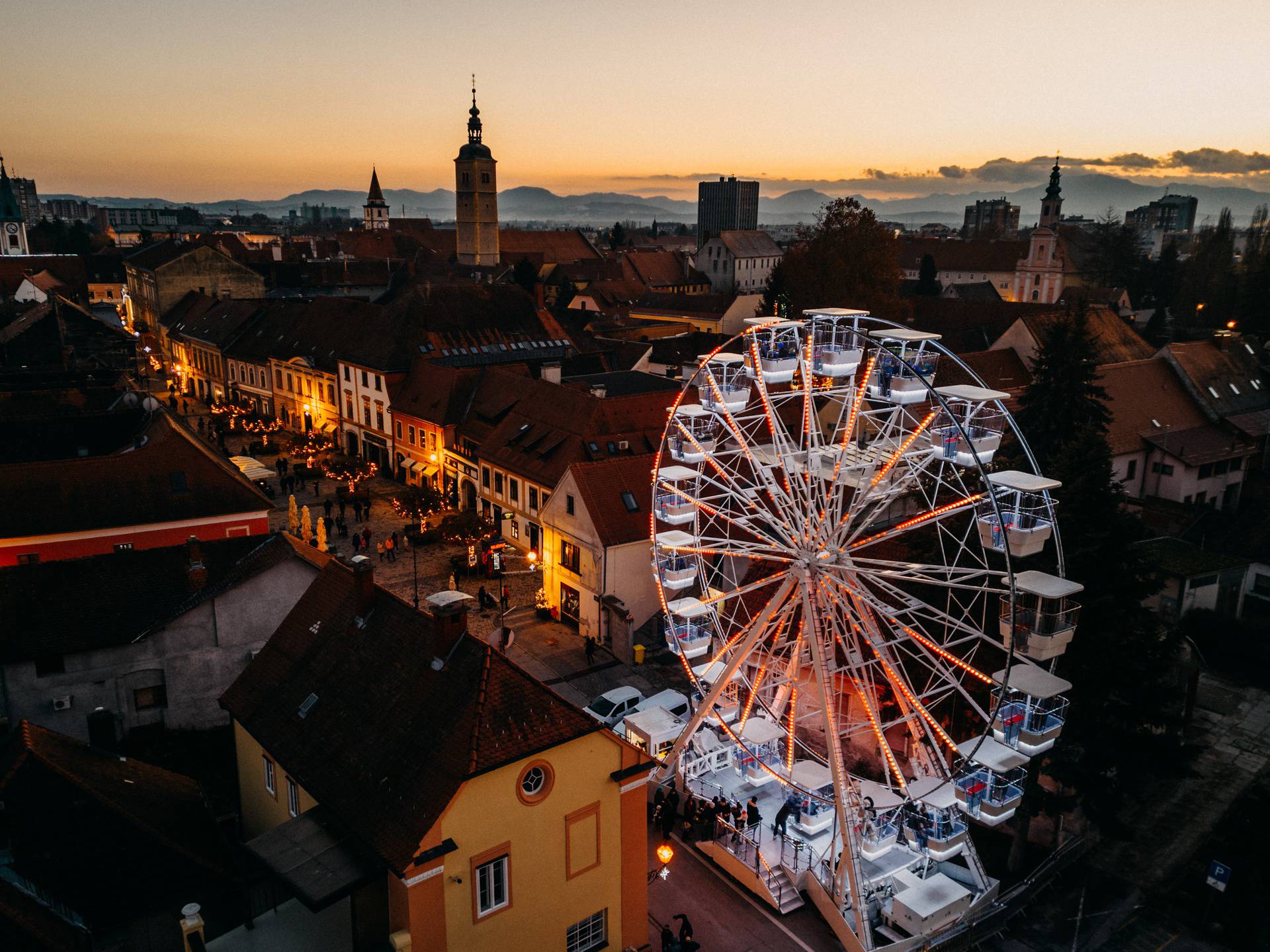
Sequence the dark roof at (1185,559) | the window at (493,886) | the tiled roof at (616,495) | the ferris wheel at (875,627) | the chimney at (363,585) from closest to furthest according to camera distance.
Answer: the window at (493,886), the ferris wheel at (875,627), the chimney at (363,585), the tiled roof at (616,495), the dark roof at (1185,559)

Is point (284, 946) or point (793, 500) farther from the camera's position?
point (793, 500)

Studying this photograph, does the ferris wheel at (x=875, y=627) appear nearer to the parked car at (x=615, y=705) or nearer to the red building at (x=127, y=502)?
the parked car at (x=615, y=705)

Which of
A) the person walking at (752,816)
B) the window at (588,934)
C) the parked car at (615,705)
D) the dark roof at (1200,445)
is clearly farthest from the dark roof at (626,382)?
the window at (588,934)

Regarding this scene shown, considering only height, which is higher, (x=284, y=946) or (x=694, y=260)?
(x=694, y=260)

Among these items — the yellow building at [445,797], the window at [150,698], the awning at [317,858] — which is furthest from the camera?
the window at [150,698]

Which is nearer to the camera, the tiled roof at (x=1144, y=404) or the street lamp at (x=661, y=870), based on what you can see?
the street lamp at (x=661, y=870)

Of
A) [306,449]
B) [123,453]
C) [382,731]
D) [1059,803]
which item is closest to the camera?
[382,731]

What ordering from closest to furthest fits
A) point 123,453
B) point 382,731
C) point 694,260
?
point 382,731 → point 123,453 → point 694,260

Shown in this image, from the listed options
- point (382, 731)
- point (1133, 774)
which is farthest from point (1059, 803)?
point (382, 731)

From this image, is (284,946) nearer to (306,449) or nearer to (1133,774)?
(1133,774)
